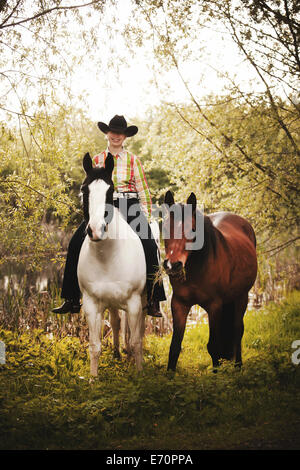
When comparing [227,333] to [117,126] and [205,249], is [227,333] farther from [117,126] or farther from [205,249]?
[117,126]

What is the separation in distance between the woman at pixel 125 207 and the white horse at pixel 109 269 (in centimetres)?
28

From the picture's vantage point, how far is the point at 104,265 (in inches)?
196

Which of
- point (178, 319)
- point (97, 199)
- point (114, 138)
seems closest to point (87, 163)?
point (97, 199)

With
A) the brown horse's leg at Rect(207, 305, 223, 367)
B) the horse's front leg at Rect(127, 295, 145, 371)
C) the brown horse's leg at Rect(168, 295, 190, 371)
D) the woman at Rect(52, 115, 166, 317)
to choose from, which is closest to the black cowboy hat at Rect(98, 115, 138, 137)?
the woman at Rect(52, 115, 166, 317)

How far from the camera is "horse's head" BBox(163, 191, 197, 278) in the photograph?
15.0ft

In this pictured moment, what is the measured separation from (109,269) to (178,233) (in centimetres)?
89

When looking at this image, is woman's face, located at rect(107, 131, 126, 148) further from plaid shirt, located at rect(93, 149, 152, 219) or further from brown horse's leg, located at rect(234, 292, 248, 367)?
brown horse's leg, located at rect(234, 292, 248, 367)

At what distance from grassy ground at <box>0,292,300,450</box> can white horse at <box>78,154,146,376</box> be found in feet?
2.08

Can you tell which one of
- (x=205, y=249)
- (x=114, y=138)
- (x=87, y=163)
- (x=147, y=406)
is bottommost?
(x=147, y=406)

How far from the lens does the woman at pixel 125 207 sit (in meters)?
5.54

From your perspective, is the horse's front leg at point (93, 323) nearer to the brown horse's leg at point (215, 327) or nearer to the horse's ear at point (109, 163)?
the brown horse's leg at point (215, 327)

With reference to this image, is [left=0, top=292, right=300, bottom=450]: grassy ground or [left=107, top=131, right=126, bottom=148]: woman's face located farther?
[left=107, top=131, right=126, bottom=148]: woman's face

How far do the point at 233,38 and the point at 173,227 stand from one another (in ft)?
16.0

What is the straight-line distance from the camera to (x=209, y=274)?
5.04m
